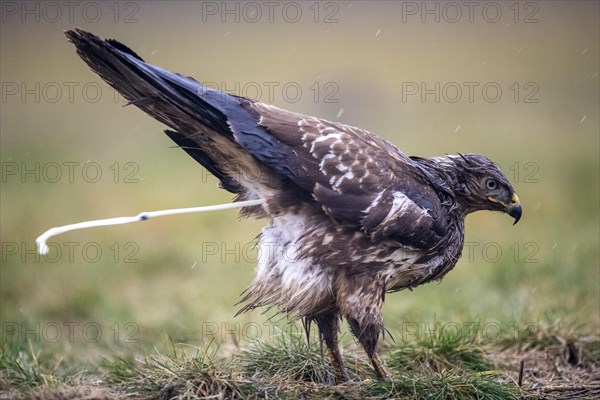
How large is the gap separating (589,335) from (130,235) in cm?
679

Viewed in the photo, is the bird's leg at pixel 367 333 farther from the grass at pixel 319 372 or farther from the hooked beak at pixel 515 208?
the hooked beak at pixel 515 208

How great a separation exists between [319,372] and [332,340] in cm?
21

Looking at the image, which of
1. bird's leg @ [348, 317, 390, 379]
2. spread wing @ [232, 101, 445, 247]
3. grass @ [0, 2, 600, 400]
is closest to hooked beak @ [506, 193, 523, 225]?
spread wing @ [232, 101, 445, 247]

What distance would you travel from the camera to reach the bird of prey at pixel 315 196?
4.84 m

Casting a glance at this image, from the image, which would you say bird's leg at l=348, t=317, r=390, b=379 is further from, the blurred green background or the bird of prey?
the blurred green background

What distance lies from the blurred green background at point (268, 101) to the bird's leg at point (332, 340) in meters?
1.51

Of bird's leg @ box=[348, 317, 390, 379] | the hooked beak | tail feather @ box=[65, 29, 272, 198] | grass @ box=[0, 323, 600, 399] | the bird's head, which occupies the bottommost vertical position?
grass @ box=[0, 323, 600, 399]

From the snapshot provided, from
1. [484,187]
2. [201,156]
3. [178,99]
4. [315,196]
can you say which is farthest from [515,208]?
[178,99]

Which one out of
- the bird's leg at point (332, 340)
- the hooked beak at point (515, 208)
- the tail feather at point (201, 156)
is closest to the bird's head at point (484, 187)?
the hooked beak at point (515, 208)

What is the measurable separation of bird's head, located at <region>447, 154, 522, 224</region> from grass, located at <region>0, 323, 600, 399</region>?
0.98 metres

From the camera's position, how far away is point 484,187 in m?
5.46

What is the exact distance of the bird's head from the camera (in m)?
5.46

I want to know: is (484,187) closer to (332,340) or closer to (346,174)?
(346,174)

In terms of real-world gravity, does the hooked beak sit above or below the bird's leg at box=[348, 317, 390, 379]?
above
